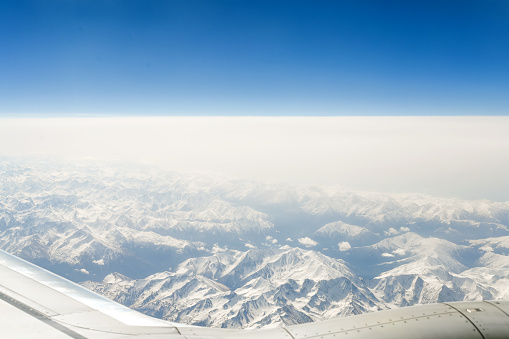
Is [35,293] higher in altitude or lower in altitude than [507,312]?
lower

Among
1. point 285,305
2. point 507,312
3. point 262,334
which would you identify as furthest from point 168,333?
point 285,305

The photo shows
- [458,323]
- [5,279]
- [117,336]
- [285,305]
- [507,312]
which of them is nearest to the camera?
[117,336]

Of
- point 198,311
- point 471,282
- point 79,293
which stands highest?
point 79,293

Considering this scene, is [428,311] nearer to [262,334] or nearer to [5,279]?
[262,334]

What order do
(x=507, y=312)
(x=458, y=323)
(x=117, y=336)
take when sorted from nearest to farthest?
1. (x=117, y=336)
2. (x=458, y=323)
3. (x=507, y=312)

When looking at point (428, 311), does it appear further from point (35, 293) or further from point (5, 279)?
point (5, 279)

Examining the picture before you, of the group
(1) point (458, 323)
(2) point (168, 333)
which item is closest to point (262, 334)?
(2) point (168, 333)

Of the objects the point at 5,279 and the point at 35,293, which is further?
the point at 5,279
